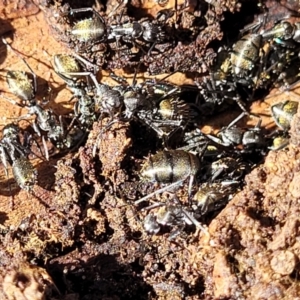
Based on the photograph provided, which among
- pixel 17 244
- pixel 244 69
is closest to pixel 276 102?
pixel 244 69

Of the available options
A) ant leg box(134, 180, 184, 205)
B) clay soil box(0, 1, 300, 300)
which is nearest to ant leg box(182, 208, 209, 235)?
clay soil box(0, 1, 300, 300)

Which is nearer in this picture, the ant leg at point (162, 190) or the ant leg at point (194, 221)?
the ant leg at point (194, 221)

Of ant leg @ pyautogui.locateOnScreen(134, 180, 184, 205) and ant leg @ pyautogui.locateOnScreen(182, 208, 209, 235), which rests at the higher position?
ant leg @ pyautogui.locateOnScreen(134, 180, 184, 205)

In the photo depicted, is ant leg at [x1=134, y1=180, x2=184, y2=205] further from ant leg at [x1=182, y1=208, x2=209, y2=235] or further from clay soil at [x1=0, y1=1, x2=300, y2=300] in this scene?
ant leg at [x1=182, y1=208, x2=209, y2=235]

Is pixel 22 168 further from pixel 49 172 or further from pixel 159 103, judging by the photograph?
pixel 159 103

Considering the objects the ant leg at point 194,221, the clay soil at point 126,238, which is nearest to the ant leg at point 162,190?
the clay soil at point 126,238

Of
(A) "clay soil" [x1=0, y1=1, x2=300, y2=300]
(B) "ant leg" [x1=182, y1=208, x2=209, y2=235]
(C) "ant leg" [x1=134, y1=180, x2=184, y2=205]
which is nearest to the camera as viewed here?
(A) "clay soil" [x1=0, y1=1, x2=300, y2=300]

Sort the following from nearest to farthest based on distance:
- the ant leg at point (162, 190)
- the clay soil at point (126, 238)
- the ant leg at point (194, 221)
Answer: the clay soil at point (126, 238)
the ant leg at point (194, 221)
the ant leg at point (162, 190)

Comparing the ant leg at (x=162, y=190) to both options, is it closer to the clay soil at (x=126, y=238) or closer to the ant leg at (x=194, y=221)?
the clay soil at (x=126, y=238)

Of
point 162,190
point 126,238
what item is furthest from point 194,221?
point 126,238
